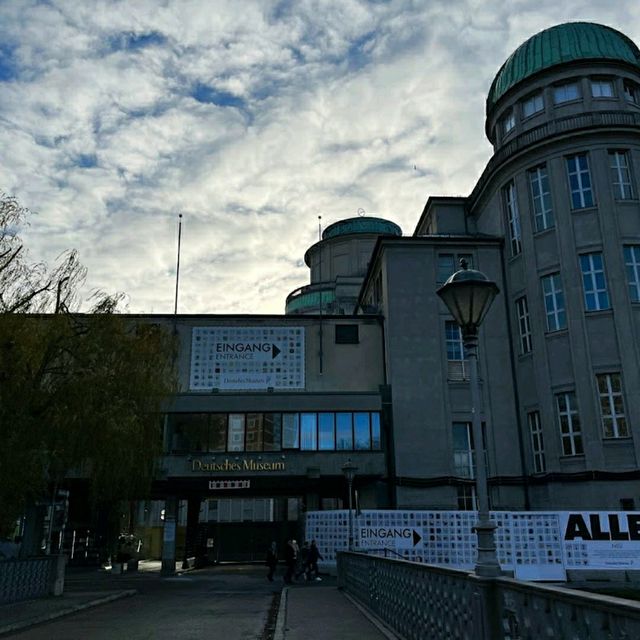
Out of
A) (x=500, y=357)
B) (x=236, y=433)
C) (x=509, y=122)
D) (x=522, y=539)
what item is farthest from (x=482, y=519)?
(x=509, y=122)

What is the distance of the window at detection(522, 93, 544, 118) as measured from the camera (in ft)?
120

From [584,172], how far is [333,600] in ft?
83.2

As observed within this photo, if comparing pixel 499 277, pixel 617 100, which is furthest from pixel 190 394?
pixel 617 100

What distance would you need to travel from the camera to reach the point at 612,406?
2995 cm

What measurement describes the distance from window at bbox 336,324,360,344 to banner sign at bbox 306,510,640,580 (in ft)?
39.9

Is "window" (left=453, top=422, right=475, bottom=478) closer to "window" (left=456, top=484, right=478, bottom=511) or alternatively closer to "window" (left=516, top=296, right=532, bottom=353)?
"window" (left=456, top=484, right=478, bottom=511)

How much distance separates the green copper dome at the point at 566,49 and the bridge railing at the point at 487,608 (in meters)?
31.7

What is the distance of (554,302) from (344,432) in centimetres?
1249

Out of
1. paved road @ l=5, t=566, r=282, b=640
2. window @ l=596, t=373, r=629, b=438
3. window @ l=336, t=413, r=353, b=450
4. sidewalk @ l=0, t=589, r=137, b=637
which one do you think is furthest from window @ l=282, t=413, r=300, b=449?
window @ l=596, t=373, r=629, b=438

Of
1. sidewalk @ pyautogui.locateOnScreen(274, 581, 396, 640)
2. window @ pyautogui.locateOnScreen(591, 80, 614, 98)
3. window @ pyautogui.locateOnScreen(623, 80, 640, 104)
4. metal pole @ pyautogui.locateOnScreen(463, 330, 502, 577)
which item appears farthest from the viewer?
window @ pyautogui.locateOnScreen(623, 80, 640, 104)

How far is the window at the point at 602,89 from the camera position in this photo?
35.4 m

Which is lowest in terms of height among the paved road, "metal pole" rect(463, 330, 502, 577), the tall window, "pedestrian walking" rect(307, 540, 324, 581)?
the paved road

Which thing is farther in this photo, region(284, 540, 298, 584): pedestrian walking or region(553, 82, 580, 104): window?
region(553, 82, 580, 104): window

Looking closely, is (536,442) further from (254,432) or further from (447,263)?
(254,432)
